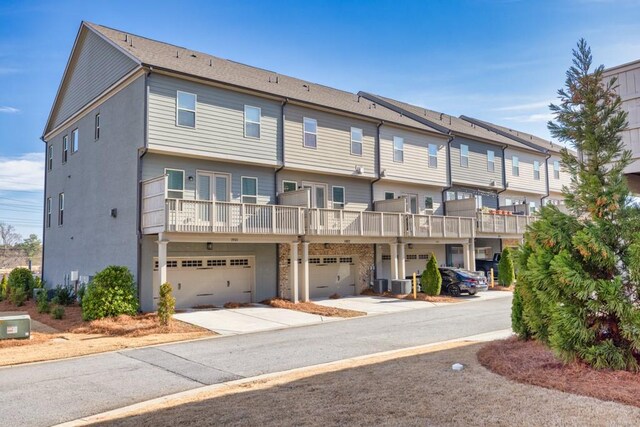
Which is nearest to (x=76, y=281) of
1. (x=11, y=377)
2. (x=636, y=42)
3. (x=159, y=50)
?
(x=159, y=50)

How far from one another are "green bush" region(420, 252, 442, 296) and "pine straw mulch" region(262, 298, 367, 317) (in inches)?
222

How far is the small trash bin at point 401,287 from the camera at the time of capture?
22797 mm

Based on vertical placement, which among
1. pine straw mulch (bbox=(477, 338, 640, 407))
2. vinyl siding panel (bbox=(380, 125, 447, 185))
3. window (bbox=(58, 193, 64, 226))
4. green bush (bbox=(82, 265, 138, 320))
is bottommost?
pine straw mulch (bbox=(477, 338, 640, 407))

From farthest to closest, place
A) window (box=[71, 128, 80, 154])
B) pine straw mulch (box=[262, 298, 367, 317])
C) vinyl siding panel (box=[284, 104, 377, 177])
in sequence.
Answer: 1. window (box=[71, 128, 80, 154])
2. vinyl siding panel (box=[284, 104, 377, 177])
3. pine straw mulch (box=[262, 298, 367, 317])

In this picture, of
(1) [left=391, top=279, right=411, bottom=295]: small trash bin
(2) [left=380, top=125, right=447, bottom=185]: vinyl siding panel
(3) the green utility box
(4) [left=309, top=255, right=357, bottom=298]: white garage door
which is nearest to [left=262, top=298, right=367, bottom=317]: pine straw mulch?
(4) [left=309, top=255, right=357, bottom=298]: white garage door

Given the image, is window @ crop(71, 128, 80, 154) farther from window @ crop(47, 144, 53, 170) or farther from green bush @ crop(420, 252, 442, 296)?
green bush @ crop(420, 252, 442, 296)

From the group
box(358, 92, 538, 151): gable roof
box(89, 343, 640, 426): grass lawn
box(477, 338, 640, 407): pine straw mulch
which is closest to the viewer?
box(89, 343, 640, 426): grass lawn

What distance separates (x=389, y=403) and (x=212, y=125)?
49.1ft

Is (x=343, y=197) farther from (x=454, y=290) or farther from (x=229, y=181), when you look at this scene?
(x=454, y=290)

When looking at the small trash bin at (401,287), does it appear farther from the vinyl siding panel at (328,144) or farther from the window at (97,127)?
the window at (97,127)

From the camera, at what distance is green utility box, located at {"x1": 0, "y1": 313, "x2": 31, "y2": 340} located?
13047mm

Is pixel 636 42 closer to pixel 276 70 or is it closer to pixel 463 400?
pixel 463 400

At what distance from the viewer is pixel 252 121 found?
20016 mm

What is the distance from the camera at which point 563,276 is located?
22.4ft
